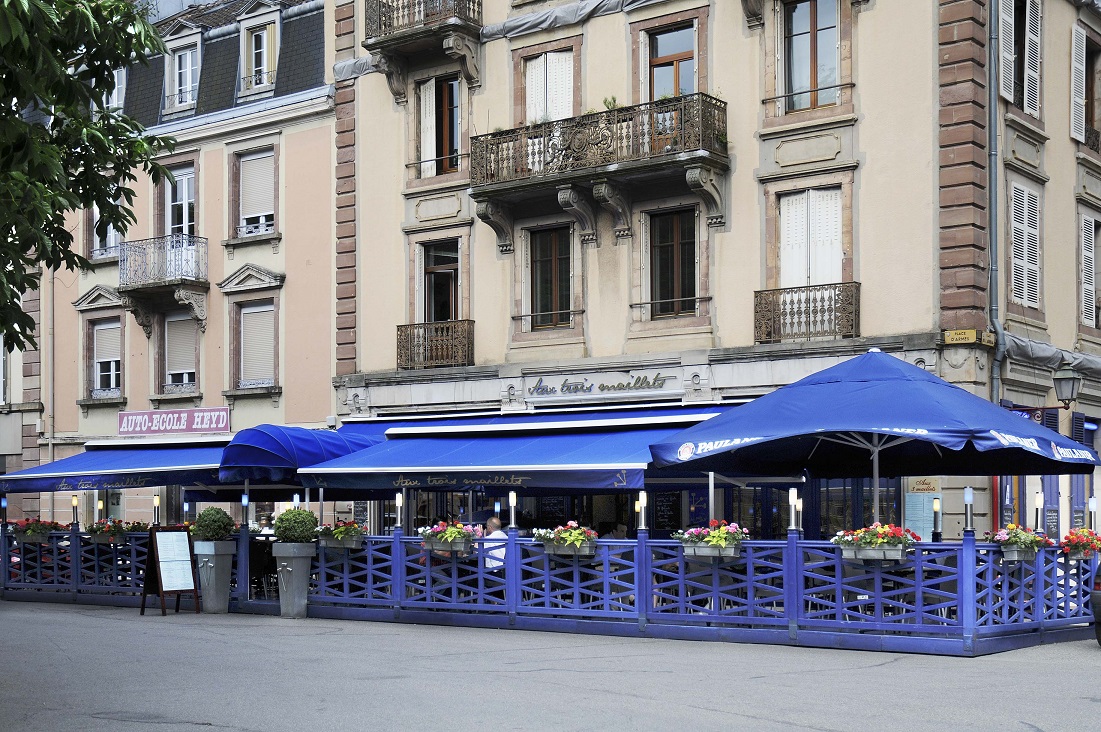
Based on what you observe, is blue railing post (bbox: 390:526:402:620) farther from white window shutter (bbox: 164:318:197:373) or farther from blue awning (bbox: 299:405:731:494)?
white window shutter (bbox: 164:318:197:373)

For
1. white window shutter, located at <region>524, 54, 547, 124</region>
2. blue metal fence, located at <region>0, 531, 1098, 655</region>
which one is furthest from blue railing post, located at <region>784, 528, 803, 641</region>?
white window shutter, located at <region>524, 54, 547, 124</region>

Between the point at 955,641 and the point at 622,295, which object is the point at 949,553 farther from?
the point at 622,295

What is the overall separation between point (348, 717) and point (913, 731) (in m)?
3.68

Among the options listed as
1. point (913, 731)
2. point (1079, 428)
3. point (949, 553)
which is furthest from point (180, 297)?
point (913, 731)

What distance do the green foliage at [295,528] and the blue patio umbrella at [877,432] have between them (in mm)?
5278

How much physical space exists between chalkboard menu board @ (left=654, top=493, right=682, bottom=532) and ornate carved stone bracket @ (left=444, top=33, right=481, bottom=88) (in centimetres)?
779

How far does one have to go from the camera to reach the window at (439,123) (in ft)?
86.6

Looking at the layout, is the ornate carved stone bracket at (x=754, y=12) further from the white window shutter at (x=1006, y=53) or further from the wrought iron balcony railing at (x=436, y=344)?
the wrought iron balcony railing at (x=436, y=344)

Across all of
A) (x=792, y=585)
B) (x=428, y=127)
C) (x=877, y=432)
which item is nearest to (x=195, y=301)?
(x=428, y=127)

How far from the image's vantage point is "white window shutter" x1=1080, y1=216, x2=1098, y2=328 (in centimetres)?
2433

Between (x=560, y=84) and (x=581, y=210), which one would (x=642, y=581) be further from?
(x=560, y=84)

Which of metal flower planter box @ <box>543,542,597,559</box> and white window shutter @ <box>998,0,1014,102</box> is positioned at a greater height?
white window shutter @ <box>998,0,1014,102</box>

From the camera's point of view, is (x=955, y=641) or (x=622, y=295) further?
(x=622, y=295)

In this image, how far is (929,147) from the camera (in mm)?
21047
